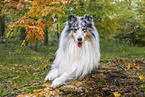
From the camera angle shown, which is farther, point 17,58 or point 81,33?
point 17,58

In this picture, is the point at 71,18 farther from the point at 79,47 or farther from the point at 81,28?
the point at 79,47

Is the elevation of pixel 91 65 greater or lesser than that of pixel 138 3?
lesser

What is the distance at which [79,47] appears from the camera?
11.5 feet

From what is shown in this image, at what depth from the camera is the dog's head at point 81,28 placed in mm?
3432

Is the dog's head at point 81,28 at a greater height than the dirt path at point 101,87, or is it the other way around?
the dog's head at point 81,28

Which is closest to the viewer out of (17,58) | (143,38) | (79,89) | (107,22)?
(79,89)

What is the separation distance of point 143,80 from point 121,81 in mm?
468

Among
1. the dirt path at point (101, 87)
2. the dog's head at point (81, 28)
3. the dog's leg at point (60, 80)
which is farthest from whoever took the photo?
the dog's head at point (81, 28)

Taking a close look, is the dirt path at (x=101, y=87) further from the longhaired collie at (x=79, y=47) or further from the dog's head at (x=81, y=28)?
the dog's head at (x=81, y=28)

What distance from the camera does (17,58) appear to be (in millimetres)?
7867

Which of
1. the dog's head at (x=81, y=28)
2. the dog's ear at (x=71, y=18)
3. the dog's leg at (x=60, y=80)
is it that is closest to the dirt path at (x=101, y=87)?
the dog's leg at (x=60, y=80)

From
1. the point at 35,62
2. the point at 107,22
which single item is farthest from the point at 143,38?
the point at 35,62

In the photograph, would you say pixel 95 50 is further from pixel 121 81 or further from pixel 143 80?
pixel 143 80

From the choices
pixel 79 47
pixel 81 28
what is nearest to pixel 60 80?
pixel 79 47
